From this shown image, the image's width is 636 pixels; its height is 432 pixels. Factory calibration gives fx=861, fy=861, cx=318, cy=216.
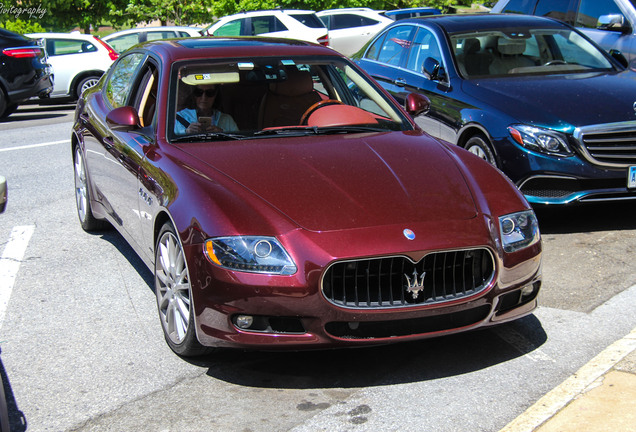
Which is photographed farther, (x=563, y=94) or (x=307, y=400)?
(x=563, y=94)

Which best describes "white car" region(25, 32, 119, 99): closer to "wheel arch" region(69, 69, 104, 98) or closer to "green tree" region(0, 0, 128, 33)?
"wheel arch" region(69, 69, 104, 98)

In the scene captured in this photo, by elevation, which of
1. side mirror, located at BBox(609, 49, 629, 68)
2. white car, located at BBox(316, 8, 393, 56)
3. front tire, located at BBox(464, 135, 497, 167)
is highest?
side mirror, located at BBox(609, 49, 629, 68)

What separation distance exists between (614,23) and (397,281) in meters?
7.62

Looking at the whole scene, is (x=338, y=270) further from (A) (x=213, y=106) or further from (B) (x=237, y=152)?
(A) (x=213, y=106)

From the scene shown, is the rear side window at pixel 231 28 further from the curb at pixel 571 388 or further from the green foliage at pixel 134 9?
the curb at pixel 571 388

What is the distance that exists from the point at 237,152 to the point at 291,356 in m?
1.17

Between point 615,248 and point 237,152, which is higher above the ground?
point 237,152

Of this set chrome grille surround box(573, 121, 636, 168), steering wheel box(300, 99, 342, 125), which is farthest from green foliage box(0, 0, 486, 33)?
steering wheel box(300, 99, 342, 125)

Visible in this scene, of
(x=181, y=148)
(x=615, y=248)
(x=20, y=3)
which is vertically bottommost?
(x=20, y=3)

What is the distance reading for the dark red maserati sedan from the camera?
3.90 meters

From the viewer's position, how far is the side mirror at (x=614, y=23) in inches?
407

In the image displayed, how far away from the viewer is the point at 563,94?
22.8 ft

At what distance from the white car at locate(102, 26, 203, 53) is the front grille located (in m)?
16.9

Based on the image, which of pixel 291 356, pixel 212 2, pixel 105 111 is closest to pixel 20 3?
Answer: pixel 212 2
